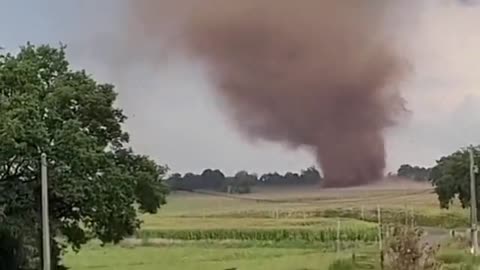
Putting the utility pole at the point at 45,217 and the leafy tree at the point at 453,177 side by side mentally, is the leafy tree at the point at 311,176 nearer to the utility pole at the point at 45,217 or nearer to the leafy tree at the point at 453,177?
the leafy tree at the point at 453,177

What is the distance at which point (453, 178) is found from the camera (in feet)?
58.8

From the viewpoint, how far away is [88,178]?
1316 cm

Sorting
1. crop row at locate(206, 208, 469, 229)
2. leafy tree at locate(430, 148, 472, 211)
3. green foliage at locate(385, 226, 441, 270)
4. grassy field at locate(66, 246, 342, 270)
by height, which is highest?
leafy tree at locate(430, 148, 472, 211)

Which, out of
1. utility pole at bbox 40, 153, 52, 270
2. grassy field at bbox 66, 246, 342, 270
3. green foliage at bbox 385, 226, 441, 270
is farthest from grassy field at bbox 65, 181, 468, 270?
green foliage at bbox 385, 226, 441, 270

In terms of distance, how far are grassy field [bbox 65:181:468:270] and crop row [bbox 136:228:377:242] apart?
0.07ft

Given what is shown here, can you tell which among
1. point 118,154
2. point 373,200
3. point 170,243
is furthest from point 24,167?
point 373,200

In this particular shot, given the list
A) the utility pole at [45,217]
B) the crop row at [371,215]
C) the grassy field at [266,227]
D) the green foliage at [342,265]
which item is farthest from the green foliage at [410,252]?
the crop row at [371,215]

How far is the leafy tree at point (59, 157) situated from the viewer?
12.9m

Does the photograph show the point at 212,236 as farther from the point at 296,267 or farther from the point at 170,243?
Result: the point at 296,267

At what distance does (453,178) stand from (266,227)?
429 centimetres

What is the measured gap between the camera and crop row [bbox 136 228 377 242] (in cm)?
1714

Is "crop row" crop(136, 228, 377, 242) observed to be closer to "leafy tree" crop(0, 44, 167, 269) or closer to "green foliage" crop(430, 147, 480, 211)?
"green foliage" crop(430, 147, 480, 211)

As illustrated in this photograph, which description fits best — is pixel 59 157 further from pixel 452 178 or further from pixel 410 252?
pixel 452 178

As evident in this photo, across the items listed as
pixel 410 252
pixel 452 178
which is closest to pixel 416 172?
pixel 452 178
